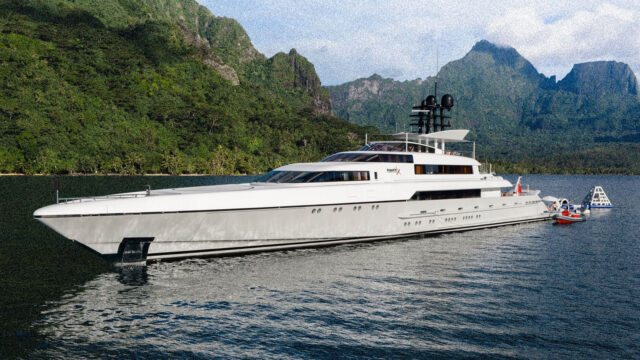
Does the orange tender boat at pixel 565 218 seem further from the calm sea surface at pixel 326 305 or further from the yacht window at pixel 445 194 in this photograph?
the calm sea surface at pixel 326 305

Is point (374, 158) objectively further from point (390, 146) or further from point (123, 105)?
point (123, 105)

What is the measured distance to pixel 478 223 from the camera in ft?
86.1

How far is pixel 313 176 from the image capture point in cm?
1978

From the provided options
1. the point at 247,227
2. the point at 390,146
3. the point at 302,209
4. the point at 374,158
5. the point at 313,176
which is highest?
the point at 390,146

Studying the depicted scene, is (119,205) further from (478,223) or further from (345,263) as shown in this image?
(478,223)

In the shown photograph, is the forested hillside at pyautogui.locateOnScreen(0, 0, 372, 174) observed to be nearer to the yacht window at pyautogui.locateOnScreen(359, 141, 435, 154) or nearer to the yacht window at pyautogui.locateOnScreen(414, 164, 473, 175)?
→ the yacht window at pyautogui.locateOnScreen(359, 141, 435, 154)

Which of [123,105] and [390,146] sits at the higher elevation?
[123,105]

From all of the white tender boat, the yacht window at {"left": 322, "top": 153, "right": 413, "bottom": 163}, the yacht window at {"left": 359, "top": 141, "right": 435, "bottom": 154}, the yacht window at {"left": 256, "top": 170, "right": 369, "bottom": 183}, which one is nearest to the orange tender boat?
the white tender boat

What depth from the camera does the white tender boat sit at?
15195 millimetres

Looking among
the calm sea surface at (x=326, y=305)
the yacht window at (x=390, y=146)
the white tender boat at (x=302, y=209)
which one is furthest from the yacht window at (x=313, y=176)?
the calm sea surface at (x=326, y=305)

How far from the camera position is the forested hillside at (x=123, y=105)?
294ft

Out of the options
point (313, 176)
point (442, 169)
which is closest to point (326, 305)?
point (313, 176)

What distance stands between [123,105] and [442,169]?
11064cm

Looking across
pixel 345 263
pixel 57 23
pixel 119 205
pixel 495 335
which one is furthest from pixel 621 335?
pixel 57 23
